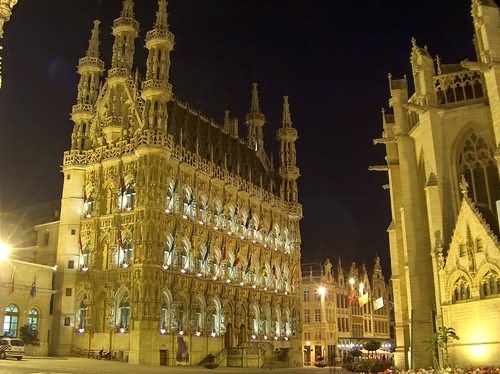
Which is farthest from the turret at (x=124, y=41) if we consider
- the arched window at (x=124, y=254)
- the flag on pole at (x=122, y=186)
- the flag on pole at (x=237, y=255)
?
the flag on pole at (x=237, y=255)

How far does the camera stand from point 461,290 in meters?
31.8

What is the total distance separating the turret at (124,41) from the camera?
175 feet

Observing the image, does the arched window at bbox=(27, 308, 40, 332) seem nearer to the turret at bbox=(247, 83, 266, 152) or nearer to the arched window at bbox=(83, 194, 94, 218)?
the arched window at bbox=(83, 194, 94, 218)

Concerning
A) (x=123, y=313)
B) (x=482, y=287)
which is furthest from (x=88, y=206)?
(x=482, y=287)

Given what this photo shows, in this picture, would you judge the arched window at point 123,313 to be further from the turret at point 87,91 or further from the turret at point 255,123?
the turret at point 255,123

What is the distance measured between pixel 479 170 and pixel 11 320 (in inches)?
1445

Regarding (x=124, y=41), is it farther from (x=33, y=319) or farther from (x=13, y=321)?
(x=13, y=321)

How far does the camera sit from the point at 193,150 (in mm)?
56125

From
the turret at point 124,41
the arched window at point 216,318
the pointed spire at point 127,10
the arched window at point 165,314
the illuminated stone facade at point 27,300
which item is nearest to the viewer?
the illuminated stone facade at point 27,300

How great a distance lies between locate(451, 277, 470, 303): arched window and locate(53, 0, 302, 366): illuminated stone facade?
76.1ft

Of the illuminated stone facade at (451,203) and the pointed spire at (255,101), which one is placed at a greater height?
the pointed spire at (255,101)

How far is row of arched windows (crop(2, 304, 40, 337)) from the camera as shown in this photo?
144 feet

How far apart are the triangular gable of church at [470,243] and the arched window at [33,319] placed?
33.2 m

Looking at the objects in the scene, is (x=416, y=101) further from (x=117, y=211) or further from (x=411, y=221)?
(x=117, y=211)
